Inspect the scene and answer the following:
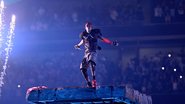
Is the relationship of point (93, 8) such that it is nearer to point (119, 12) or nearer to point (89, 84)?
point (119, 12)

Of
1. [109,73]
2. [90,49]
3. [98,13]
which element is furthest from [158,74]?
[90,49]

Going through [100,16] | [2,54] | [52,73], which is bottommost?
[52,73]

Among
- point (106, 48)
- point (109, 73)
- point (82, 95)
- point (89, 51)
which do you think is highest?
point (106, 48)

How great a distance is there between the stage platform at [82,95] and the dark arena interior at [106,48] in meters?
11.1

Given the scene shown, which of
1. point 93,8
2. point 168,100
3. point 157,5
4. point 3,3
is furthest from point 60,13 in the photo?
point 168,100

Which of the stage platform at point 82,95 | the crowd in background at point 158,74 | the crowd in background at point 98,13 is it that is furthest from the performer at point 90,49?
the crowd in background at point 98,13

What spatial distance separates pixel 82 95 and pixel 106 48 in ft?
51.7

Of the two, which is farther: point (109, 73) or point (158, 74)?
point (109, 73)

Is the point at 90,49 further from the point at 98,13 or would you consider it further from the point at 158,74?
the point at 98,13

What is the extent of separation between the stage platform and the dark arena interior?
11126 millimetres

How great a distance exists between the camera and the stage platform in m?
8.98

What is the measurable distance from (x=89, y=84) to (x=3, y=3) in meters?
17.2

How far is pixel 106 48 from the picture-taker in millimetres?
24797

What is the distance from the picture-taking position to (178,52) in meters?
23.7
